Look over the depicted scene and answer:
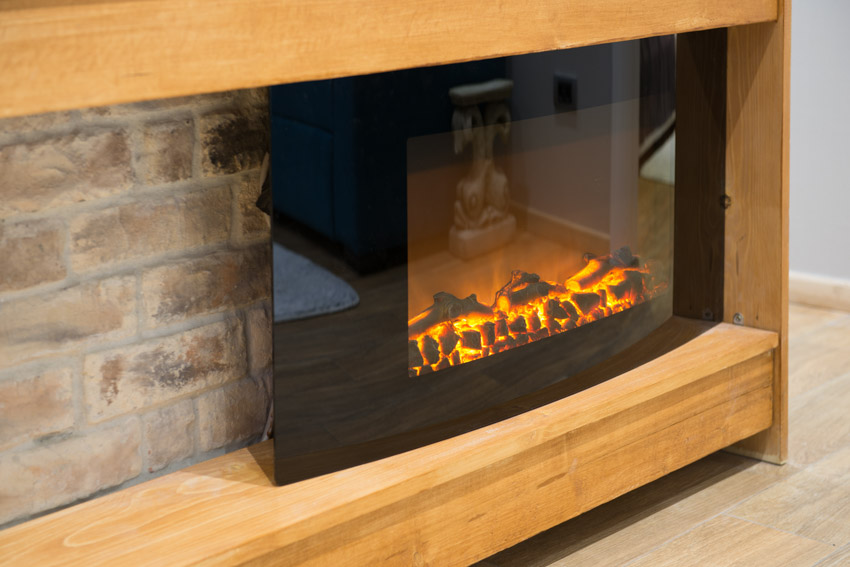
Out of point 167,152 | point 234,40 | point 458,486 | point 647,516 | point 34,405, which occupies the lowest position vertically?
point 647,516

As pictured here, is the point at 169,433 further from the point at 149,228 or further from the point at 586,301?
the point at 586,301

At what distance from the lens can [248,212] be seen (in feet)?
4.99

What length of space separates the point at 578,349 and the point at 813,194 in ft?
4.89

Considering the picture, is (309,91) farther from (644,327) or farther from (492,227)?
(644,327)

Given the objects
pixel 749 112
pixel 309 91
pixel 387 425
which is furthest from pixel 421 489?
pixel 749 112

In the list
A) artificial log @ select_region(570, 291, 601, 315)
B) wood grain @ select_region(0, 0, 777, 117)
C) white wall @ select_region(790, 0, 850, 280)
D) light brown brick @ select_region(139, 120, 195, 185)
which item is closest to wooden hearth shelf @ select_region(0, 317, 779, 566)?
artificial log @ select_region(570, 291, 601, 315)

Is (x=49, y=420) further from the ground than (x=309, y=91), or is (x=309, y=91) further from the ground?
(x=309, y=91)

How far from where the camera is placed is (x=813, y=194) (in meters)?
2.95

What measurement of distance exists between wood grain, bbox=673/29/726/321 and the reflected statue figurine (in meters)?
0.48

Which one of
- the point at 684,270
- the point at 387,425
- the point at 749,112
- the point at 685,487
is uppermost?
the point at 749,112

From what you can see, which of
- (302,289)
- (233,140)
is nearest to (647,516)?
(302,289)

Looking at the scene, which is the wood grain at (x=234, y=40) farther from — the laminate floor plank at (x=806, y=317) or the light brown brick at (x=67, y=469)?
the laminate floor plank at (x=806, y=317)

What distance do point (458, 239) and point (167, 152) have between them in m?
0.46

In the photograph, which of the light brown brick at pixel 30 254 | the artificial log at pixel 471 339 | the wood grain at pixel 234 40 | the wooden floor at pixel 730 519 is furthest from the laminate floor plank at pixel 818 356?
the light brown brick at pixel 30 254
